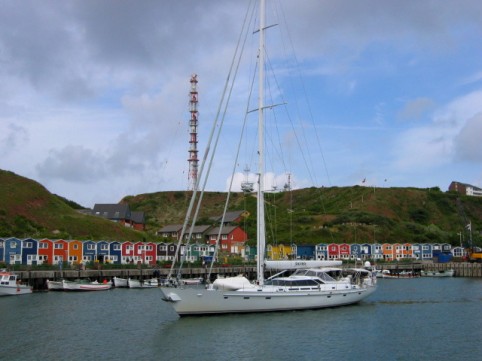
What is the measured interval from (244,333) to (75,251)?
70.9 m

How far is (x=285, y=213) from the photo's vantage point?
188875 mm

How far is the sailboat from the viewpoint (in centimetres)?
4284

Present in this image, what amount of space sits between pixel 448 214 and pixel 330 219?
48621 mm

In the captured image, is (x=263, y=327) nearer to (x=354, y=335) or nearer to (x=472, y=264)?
(x=354, y=335)

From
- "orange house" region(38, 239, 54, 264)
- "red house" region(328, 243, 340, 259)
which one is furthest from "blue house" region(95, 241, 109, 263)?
"red house" region(328, 243, 340, 259)

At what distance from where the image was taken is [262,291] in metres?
44.3

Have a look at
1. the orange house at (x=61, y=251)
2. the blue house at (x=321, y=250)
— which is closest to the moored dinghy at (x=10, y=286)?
the orange house at (x=61, y=251)

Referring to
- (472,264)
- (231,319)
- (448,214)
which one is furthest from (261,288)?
(448,214)

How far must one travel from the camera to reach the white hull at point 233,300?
42656 millimetres

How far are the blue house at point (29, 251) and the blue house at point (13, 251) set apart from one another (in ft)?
2.14

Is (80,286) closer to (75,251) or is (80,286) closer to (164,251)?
(75,251)

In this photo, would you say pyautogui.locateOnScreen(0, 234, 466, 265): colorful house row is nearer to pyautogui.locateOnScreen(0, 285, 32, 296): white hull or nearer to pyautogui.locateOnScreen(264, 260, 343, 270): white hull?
pyautogui.locateOnScreen(264, 260, 343, 270): white hull

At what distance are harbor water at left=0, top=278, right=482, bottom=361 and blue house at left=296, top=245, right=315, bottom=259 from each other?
8112 cm

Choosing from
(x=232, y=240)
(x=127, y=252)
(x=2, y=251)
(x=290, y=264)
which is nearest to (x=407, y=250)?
(x=232, y=240)
